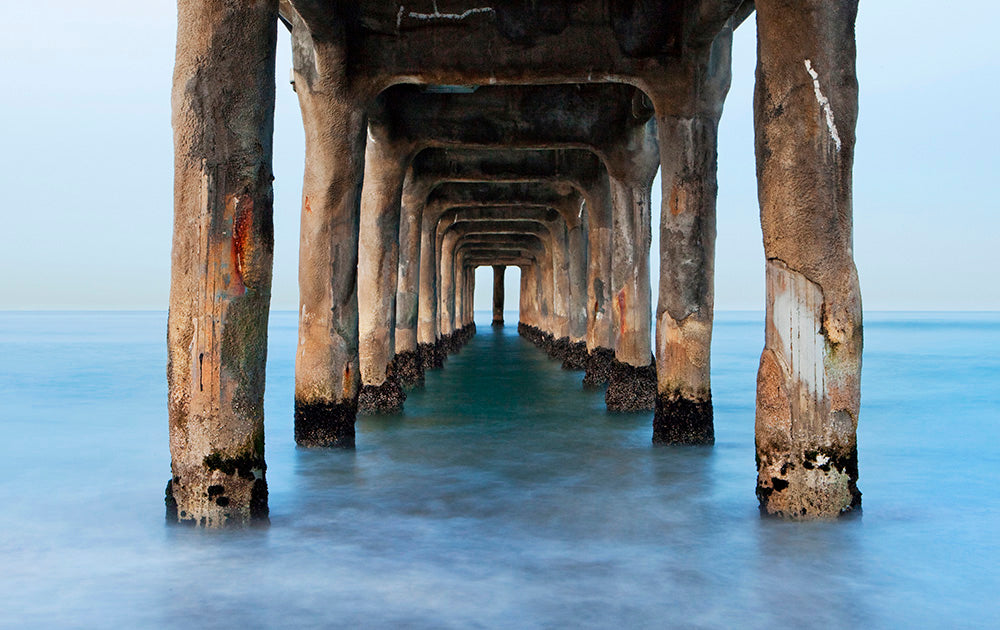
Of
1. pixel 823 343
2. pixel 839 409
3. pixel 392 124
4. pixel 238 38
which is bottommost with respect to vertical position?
pixel 839 409

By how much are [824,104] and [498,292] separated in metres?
43.0

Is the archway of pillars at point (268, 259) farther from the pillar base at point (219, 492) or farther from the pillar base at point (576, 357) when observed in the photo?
the pillar base at point (576, 357)

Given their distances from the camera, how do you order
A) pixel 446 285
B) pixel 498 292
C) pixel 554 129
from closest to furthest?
pixel 554 129
pixel 446 285
pixel 498 292

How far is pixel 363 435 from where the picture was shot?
888 cm

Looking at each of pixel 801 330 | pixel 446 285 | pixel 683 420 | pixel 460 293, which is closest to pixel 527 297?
pixel 460 293

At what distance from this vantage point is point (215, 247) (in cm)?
463

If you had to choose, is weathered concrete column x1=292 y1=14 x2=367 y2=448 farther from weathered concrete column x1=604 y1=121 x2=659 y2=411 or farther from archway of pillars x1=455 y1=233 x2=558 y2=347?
archway of pillars x1=455 y1=233 x2=558 y2=347

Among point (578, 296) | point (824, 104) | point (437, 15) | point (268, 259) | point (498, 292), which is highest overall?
point (437, 15)

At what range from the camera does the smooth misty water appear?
383 centimetres

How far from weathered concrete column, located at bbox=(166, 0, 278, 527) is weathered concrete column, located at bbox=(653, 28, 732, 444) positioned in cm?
417

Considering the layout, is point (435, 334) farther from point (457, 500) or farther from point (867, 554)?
point (867, 554)

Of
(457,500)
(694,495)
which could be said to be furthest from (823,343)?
(457,500)

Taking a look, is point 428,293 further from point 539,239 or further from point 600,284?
point 539,239

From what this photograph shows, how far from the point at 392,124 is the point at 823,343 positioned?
6.97 meters
